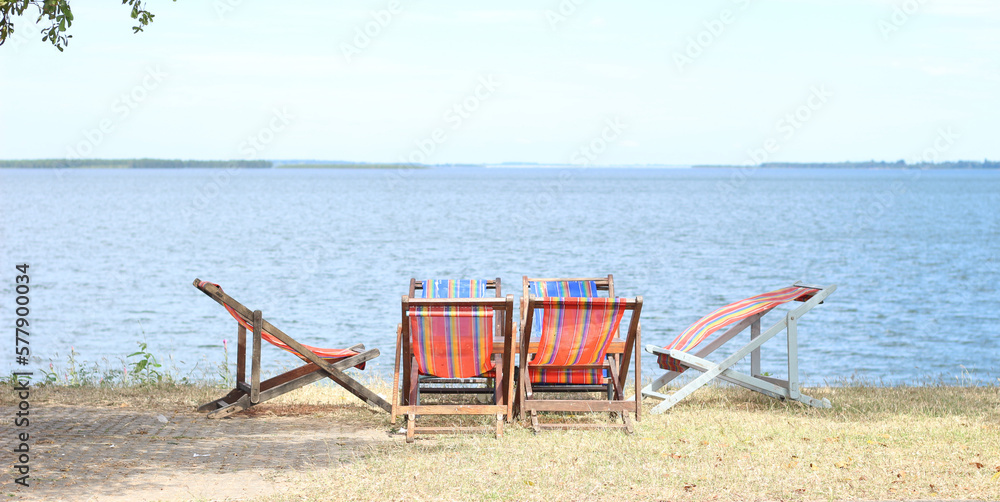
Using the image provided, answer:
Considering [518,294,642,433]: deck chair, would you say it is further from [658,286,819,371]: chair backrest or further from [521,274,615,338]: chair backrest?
[521,274,615,338]: chair backrest

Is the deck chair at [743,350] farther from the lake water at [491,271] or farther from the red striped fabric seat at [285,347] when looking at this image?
the lake water at [491,271]

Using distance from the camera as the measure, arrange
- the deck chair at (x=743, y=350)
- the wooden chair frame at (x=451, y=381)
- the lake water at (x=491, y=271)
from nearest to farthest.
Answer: the wooden chair frame at (x=451, y=381) → the deck chair at (x=743, y=350) → the lake water at (x=491, y=271)

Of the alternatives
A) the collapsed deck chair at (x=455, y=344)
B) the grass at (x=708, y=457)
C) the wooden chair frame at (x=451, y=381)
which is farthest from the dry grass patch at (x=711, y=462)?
the wooden chair frame at (x=451, y=381)

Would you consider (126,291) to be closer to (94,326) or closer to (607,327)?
(94,326)

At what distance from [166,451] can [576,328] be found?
280 centimetres

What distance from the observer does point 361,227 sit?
162 ft

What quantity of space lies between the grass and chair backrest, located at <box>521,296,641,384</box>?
21.3 inches

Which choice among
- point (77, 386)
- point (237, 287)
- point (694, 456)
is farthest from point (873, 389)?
point (237, 287)

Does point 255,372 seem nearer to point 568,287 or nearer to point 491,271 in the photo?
point 568,287

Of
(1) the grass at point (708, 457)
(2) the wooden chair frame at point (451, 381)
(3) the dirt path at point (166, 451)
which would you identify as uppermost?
(2) the wooden chair frame at point (451, 381)

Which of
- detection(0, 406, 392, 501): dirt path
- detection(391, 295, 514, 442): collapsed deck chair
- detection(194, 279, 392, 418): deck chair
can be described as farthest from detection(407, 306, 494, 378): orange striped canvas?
detection(194, 279, 392, 418): deck chair

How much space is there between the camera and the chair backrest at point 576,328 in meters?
6.50

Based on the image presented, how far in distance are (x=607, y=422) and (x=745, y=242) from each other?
35382 millimetres

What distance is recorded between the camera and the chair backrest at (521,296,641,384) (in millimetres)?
6496
